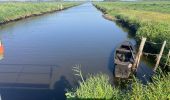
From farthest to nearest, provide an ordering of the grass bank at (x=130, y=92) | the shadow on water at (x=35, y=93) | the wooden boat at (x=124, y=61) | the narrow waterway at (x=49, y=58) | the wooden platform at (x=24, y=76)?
the wooden boat at (x=124, y=61) → the wooden platform at (x=24, y=76) → the narrow waterway at (x=49, y=58) → the shadow on water at (x=35, y=93) → the grass bank at (x=130, y=92)

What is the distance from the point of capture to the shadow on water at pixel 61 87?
1663cm

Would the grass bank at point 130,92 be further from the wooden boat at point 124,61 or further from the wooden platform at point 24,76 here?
the wooden platform at point 24,76

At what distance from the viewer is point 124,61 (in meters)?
20.5

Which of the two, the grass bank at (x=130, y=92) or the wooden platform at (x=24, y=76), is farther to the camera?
the wooden platform at (x=24, y=76)

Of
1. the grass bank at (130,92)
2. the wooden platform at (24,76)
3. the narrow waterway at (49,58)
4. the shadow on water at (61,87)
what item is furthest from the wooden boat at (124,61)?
the grass bank at (130,92)

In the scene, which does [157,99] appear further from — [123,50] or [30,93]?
[123,50]

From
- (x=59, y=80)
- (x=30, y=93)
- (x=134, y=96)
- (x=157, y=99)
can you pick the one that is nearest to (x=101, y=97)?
(x=134, y=96)

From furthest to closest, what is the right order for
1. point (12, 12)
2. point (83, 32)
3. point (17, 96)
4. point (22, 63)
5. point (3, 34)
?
point (12, 12) → point (83, 32) → point (3, 34) → point (22, 63) → point (17, 96)

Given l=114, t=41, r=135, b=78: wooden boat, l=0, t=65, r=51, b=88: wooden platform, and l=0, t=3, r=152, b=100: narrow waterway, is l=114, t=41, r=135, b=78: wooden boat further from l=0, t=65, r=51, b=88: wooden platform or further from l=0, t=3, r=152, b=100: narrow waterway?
l=0, t=65, r=51, b=88: wooden platform

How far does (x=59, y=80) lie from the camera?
1934 centimetres

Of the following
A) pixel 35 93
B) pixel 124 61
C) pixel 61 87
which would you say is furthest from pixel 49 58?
pixel 35 93

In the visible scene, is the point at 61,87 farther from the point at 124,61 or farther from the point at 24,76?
the point at 124,61

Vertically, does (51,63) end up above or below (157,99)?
below

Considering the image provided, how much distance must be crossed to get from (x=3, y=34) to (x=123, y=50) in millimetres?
22106
